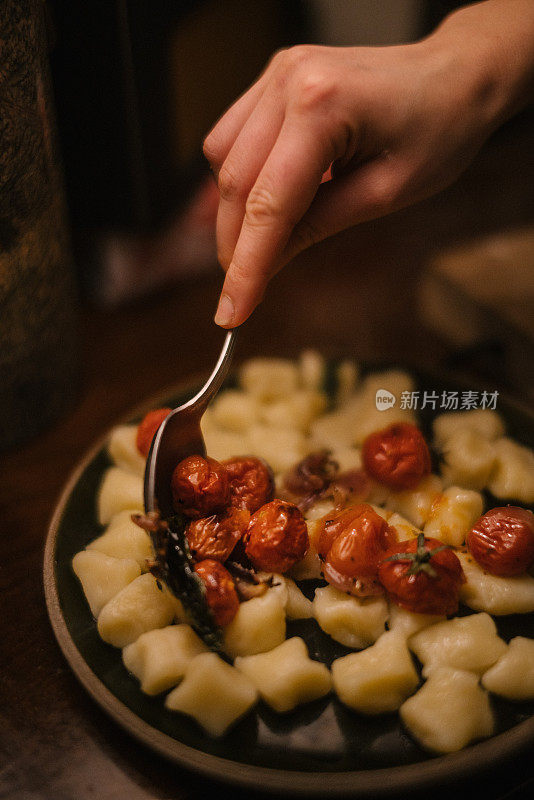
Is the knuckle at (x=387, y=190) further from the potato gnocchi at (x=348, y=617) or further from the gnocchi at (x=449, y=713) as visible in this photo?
the gnocchi at (x=449, y=713)

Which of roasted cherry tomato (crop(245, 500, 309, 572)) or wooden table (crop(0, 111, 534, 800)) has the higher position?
roasted cherry tomato (crop(245, 500, 309, 572))

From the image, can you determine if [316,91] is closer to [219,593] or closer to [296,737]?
[219,593]

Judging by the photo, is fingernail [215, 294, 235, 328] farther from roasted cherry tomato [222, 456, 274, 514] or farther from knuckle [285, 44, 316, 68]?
knuckle [285, 44, 316, 68]

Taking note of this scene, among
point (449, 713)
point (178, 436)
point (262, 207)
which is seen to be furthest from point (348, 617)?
point (262, 207)

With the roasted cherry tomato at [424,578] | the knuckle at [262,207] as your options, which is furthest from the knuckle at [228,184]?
the roasted cherry tomato at [424,578]

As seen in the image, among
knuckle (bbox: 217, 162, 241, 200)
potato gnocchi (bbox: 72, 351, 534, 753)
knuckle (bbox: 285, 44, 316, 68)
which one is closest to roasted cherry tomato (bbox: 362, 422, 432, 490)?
potato gnocchi (bbox: 72, 351, 534, 753)

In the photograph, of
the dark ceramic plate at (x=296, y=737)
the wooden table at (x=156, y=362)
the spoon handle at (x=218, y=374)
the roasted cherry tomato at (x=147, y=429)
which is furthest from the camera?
the roasted cherry tomato at (x=147, y=429)

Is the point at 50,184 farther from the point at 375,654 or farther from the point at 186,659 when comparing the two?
the point at 375,654
